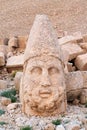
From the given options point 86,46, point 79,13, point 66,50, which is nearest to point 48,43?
point 66,50

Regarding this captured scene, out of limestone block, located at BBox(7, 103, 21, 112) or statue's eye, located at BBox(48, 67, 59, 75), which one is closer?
statue's eye, located at BBox(48, 67, 59, 75)

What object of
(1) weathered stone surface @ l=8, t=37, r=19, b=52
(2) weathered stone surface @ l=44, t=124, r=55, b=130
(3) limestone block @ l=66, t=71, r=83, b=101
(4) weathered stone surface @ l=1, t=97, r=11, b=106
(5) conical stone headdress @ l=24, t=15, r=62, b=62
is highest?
(1) weathered stone surface @ l=8, t=37, r=19, b=52

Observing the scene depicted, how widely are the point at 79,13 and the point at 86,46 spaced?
7894mm

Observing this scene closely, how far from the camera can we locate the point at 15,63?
14445 millimetres

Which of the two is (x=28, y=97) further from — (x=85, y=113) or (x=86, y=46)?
(x=86, y=46)

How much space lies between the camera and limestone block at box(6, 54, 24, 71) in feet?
46.8

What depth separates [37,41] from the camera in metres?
10.1

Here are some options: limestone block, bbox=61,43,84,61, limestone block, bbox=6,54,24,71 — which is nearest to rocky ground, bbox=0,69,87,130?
limestone block, bbox=6,54,24,71

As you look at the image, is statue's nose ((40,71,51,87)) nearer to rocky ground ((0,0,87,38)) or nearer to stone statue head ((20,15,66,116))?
stone statue head ((20,15,66,116))

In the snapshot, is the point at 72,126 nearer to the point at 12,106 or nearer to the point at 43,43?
the point at 12,106

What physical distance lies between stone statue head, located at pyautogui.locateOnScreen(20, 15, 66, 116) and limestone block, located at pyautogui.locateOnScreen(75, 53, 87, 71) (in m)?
3.51

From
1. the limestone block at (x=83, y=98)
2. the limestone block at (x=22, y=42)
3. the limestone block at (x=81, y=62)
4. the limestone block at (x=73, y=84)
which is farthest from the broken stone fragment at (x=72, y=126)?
the limestone block at (x=22, y=42)

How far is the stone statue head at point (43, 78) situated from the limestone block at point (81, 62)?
11.5 feet

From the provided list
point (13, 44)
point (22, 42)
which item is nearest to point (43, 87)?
point (13, 44)
